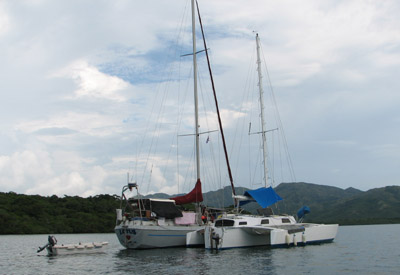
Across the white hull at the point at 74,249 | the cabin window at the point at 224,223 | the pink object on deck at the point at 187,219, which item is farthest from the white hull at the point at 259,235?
the white hull at the point at 74,249

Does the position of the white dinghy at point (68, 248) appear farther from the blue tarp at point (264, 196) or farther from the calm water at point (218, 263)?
the blue tarp at point (264, 196)

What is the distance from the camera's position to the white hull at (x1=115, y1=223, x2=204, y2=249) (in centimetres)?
3484

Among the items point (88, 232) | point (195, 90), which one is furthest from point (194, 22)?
point (88, 232)

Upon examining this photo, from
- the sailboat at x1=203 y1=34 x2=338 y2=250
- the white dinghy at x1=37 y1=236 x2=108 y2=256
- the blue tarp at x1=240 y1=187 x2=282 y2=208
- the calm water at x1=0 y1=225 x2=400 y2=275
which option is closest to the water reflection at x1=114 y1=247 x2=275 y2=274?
the calm water at x1=0 y1=225 x2=400 y2=275

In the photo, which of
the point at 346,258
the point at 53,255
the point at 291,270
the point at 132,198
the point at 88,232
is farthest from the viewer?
the point at 88,232

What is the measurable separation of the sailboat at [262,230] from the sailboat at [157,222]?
103 inches

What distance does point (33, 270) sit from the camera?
85.6 ft

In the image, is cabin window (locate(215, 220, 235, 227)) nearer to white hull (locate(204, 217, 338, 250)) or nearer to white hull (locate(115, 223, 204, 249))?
white hull (locate(204, 217, 338, 250))

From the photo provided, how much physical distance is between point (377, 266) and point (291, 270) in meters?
6.16

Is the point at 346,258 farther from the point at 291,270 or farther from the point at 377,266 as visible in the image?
the point at 291,270

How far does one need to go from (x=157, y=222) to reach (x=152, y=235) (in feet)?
3.68

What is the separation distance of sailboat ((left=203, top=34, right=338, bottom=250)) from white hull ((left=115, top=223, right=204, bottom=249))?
3.10 meters

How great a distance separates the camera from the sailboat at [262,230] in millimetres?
33562

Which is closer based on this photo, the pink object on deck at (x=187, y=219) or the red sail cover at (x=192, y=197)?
the pink object on deck at (x=187, y=219)
